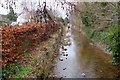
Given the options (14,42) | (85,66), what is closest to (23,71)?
(14,42)

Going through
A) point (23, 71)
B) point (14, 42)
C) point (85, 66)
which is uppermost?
point (14, 42)

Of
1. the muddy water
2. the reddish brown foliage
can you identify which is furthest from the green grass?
the muddy water

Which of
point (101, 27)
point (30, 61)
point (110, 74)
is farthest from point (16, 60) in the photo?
point (101, 27)

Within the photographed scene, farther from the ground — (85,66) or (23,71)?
(23,71)

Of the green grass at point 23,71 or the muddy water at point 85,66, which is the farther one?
the muddy water at point 85,66

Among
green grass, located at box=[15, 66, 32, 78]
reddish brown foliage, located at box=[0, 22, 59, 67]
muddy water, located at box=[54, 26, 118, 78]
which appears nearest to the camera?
green grass, located at box=[15, 66, 32, 78]

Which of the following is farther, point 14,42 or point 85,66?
point 85,66

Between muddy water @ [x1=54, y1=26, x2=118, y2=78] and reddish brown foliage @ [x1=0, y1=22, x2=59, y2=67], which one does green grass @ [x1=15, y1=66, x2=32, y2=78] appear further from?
muddy water @ [x1=54, y1=26, x2=118, y2=78]

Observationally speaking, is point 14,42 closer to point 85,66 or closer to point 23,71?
point 23,71

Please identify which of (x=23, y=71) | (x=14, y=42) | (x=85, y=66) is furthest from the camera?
(x=85, y=66)

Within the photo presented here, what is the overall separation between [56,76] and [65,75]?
56 cm

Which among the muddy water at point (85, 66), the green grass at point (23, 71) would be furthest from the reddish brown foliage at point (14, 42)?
the muddy water at point (85, 66)

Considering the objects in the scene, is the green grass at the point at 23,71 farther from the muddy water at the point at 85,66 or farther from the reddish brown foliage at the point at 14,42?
the muddy water at the point at 85,66

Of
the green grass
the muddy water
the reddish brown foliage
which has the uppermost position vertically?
the reddish brown foliage
